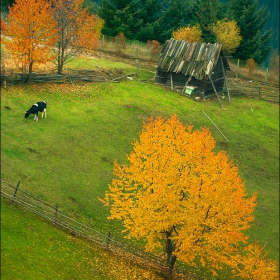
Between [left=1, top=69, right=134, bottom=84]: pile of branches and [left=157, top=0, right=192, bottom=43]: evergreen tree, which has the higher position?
[left=157, top=0, right=192, bottom=43]: evergreen tree

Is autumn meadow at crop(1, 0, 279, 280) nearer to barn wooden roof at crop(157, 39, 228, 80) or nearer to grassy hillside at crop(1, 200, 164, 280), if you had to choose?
grassy hillside at crop(1, 200, 164, 280)

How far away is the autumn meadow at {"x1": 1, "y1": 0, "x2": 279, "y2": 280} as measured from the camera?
2253 cm

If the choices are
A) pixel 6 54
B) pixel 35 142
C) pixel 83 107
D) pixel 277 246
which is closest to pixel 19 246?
pixel 35 142

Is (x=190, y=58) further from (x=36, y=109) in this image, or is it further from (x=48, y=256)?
(x=48, y=256)

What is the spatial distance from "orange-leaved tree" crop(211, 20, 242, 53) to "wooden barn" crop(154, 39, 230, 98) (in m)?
13.2

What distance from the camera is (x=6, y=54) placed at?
46.3m

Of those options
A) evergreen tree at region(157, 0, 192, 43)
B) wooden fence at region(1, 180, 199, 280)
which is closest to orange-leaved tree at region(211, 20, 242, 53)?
evergreen tree at region(157, 0, 192, 43)

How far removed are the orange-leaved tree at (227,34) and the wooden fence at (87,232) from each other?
155 feet

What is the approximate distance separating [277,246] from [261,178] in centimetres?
841

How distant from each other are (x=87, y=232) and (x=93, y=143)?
11366 millimetres

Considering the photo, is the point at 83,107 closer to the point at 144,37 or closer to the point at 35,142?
the point at 35,142

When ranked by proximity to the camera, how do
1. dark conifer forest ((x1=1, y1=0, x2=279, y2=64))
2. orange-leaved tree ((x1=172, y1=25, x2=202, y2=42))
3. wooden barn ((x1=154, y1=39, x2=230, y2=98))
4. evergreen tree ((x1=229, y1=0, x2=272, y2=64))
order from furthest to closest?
1. evergreen tree ((x1=229, y1=0, x2=272, y2=64))
2. dark conifer forest ((x1=1, y1=0, x2=279, y2=64))
3. orange-leaved tree ((x1=172, y1=25, x2=202, y2=42))
4. wooden barn ((x1=154, y1=39, x2=230, y2=98))

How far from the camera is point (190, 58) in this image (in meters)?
51.4

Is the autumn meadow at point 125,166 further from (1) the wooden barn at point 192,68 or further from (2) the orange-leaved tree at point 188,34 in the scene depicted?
(2) the orange-leaved tree at point 188,34
